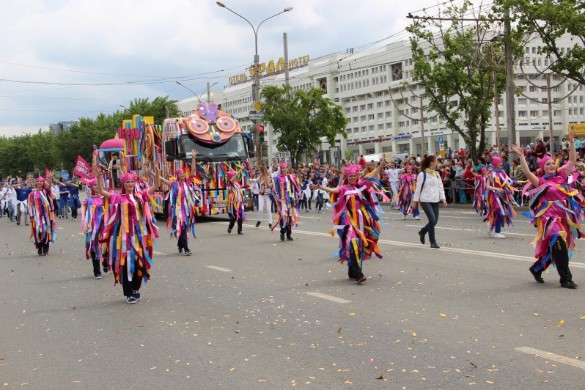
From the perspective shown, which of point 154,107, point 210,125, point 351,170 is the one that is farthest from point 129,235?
point 154,107

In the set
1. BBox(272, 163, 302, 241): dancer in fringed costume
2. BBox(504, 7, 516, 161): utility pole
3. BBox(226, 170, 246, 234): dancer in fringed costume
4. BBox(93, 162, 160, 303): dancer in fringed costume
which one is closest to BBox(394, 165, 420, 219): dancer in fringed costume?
BBox(504, 7, 516, 161): utility pole

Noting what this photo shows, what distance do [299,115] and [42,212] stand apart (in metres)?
36.4

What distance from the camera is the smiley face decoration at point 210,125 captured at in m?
24.2

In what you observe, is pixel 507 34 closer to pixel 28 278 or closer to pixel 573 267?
pixel 573 267

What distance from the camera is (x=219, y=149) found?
24500mm

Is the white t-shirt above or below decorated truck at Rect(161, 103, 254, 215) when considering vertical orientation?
below

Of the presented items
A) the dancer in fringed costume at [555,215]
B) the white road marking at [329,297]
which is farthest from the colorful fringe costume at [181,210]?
the dancer in fringed costume at [555,215]

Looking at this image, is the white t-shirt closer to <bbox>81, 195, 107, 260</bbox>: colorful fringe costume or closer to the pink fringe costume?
<bbox>81, 195, 107, 260</bbox>: colorful fringe costume

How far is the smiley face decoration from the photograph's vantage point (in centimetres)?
2419

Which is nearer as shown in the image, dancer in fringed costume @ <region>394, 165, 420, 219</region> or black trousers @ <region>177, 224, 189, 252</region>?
black trousers @ <region>177, 224, 189, 252</region>

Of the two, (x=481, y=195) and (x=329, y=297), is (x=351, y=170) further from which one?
(x=481, y=195)

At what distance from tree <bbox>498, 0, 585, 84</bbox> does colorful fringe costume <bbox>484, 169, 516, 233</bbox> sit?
9.07m

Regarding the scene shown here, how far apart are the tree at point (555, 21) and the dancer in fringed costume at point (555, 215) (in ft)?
48.5

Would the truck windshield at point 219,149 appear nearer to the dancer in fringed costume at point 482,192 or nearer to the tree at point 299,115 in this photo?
the dancer in fringed costume at point 482,192
